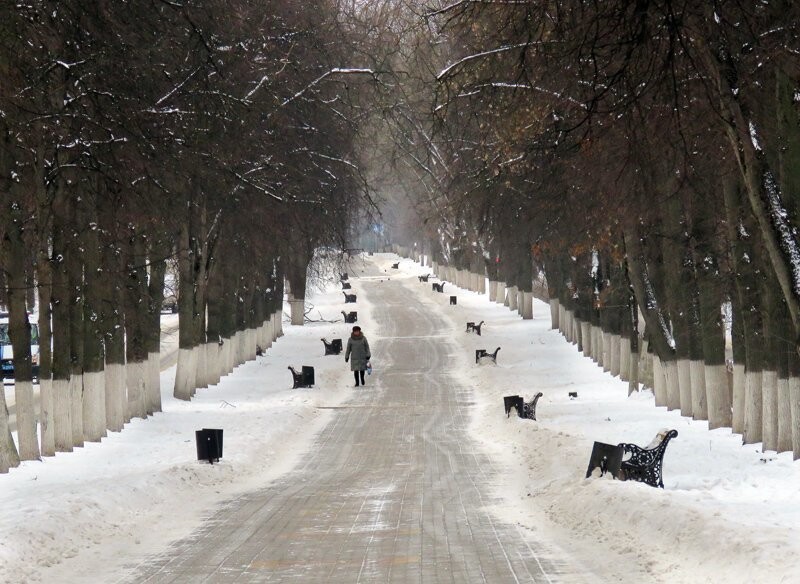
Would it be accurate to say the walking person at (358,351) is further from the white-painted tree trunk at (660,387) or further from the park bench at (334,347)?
the white-painted tree trunk at (660,387)

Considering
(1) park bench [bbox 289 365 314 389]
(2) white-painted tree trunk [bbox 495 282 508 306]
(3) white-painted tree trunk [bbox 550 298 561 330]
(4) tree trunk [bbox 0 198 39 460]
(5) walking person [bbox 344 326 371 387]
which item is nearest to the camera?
(4) tree trunk [bbox 0 198 39 460]

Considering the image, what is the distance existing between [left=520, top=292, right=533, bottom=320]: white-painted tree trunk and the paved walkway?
32898 millimetres

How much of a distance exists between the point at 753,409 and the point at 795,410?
2.75m

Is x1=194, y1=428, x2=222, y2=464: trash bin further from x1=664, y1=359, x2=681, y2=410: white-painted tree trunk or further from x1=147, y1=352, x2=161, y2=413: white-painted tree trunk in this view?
x1=664, y1=359, x2=681, y2=410: white-painted tree trunk

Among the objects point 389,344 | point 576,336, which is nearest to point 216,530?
point 576,336

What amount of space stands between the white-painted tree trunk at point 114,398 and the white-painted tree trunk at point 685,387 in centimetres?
1137

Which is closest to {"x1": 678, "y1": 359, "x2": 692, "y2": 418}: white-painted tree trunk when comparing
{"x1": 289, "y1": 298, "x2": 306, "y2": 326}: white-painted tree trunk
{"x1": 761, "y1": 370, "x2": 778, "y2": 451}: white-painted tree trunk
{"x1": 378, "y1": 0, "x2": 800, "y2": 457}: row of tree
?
{"x1": 378, "y1": 0, "x2": 800, "y2": 457}: row of tree

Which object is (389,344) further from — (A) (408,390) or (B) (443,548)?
(B) (443,548)

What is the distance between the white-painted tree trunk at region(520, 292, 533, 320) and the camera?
60688 millimetres

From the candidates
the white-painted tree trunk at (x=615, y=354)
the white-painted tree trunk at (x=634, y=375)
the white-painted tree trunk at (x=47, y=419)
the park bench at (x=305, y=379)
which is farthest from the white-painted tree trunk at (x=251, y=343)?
the white-painted tree trunk at (x=47, y=419)

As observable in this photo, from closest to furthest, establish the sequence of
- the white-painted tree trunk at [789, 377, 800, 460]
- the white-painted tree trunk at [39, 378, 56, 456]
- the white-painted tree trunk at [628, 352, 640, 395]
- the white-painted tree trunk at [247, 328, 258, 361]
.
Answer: the white-painted tree trunk at [789, 377, 800, 460], the white-painted tree trunk at [39, 378, 56, 456], the white-painted tree trunk at [628, 352, 640, 395], the white-painted tree trunk at [247, 328, 258, 361]

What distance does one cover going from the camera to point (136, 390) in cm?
2767

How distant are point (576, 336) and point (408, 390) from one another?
13.3 metres

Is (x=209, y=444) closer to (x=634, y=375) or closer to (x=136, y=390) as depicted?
(x=136, y=390)
